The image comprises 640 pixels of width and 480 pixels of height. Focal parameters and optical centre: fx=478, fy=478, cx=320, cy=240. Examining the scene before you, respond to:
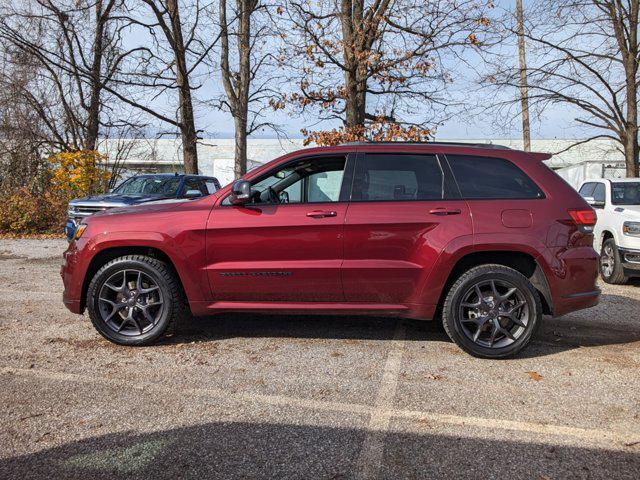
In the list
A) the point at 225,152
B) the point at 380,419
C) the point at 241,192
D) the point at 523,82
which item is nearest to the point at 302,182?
the point at 241,192

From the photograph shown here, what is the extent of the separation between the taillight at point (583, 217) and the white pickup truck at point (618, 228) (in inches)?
149

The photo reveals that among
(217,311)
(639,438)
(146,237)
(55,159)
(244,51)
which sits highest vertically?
(244,51)

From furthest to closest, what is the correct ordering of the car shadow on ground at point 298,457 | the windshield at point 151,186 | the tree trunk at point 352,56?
the tree trunk at point 352,56, the windshield at point 151,186, the car shadow on ground at point 298,457

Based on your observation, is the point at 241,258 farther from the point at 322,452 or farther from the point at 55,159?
the point at 55,159

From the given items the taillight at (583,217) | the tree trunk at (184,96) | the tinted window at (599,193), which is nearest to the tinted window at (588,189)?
the tinted window at (599,193)

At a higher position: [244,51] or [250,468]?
[244,51]

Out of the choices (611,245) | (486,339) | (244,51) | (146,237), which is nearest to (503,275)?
→ (486,339)

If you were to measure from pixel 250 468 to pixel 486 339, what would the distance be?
251 cm

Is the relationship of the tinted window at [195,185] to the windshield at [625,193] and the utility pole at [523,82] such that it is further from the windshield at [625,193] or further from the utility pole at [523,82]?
the utility pole at [523,82]

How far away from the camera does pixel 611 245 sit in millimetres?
7836

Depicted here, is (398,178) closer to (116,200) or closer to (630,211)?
(630,211)

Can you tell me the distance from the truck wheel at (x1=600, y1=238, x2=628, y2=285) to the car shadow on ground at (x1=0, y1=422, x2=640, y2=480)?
18.9 ft

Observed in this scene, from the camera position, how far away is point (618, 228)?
7539mm

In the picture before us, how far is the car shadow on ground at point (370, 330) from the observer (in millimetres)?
4652
